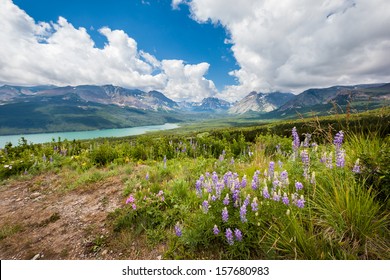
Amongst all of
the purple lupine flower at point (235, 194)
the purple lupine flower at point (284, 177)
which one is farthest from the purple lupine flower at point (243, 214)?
the purple lupine flower at point (284, 177)

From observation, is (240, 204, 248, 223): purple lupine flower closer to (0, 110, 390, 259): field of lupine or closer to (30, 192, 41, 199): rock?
(0, 110, 390, 259): field of lupine

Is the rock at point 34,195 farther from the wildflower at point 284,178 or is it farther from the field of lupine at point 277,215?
the wildflower at point 284,178

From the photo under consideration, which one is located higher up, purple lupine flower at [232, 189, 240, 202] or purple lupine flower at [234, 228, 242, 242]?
purple lupine flower at [232, 189, 240, 202]

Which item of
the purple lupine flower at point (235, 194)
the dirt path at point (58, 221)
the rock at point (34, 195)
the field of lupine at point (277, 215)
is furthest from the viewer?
the rock at point (34, 195)

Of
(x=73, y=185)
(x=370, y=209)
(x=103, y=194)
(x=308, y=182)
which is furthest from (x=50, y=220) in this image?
(x=370, y=209)

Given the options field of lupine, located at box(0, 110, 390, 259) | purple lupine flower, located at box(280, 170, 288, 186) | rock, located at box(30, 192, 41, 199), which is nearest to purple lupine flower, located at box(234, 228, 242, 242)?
field of lupine, located at box(0, 110, 390, 259)

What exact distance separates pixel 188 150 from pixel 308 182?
276 inches

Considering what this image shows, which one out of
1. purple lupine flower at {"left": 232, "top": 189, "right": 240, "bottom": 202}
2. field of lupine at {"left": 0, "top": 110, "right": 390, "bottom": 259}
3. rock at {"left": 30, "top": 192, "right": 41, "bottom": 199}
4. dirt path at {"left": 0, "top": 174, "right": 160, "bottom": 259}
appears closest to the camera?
field of lupine at {"left": 0, "top": 110, "right": 390, "bottom": 259}

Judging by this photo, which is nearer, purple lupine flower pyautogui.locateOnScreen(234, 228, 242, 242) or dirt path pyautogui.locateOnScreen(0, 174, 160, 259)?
purple lupine flower pyautogui.locateOnScreen(234, 228, 242, 242)

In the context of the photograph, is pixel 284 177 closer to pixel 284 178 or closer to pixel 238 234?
pixel 284 178

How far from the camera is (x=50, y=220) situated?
445 cm

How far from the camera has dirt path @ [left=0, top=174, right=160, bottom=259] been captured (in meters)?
3.42

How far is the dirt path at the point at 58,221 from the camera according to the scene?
342 cm
